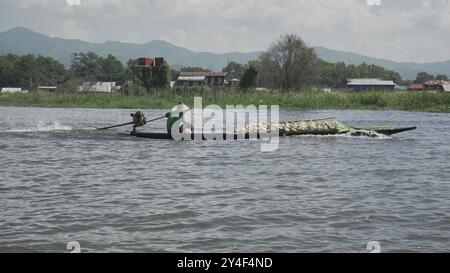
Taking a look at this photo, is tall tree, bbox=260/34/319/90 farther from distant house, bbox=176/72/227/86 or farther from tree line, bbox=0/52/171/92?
distant house, bbox=176/72/227/86

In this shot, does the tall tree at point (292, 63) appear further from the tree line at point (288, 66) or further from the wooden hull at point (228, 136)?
the wooden hull at point (228, 136)

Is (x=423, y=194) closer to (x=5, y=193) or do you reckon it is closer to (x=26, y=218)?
(x=26, y=218)

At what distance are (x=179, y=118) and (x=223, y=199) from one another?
10714 millimetres

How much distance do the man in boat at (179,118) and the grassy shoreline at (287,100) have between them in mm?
29857

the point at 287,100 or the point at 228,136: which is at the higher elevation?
the point at 287,100

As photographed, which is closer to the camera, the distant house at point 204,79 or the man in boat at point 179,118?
the man in boat at point 179,118

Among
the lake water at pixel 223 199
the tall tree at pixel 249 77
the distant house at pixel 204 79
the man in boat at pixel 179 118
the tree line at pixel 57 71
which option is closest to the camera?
the lake water at pixel 223 199

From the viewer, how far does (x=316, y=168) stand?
613 inches

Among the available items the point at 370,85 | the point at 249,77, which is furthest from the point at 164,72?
the point at 370,85

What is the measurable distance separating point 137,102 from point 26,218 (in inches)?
1790

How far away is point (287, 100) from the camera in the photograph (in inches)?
2128

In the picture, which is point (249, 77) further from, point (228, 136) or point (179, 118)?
point (179, 118)

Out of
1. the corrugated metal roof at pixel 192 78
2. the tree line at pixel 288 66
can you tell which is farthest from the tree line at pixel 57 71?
the tree line at pixel 288 66

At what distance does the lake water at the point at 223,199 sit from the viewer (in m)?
8.37
